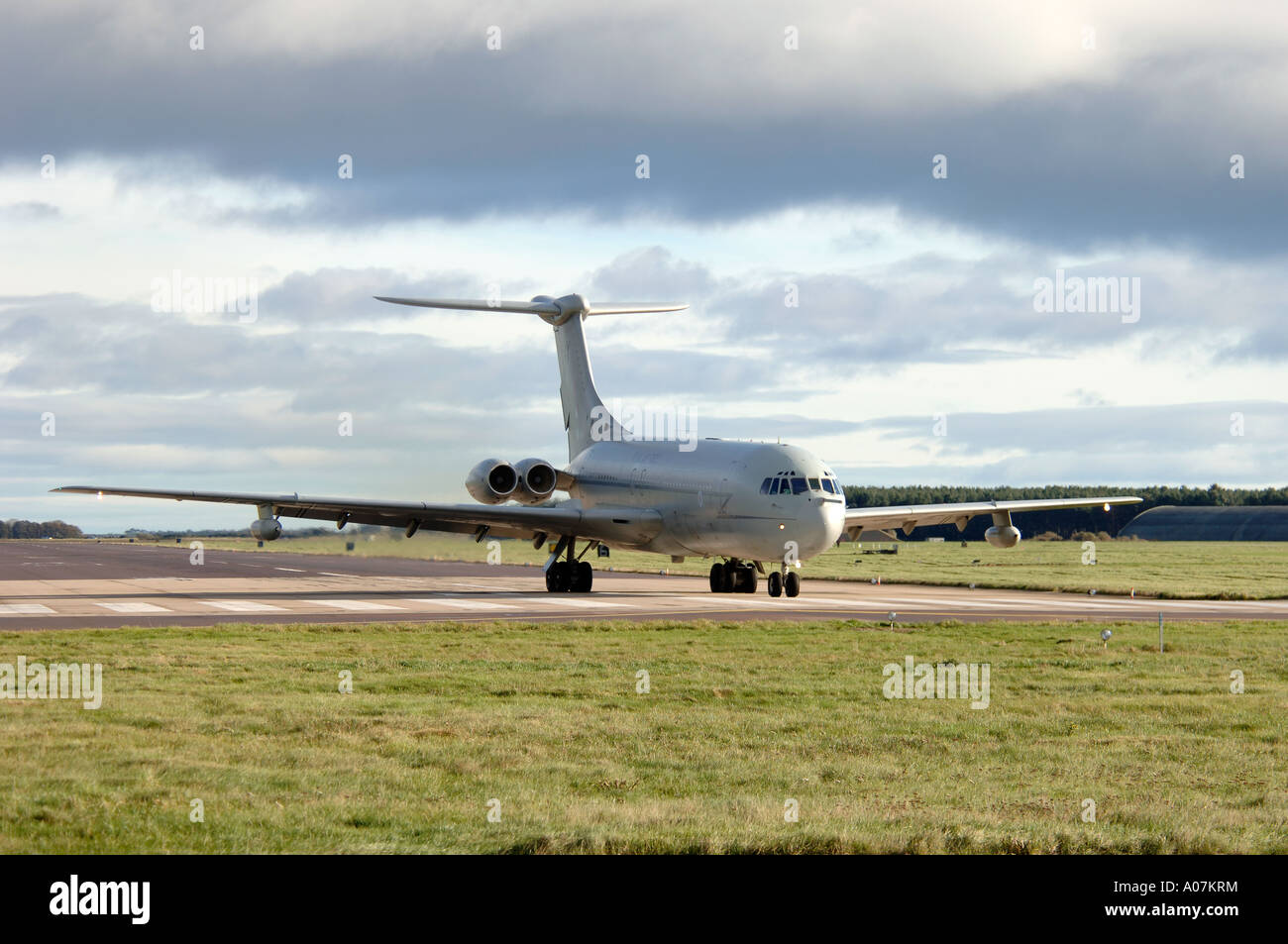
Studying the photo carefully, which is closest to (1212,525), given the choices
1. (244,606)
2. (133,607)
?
(244,606)

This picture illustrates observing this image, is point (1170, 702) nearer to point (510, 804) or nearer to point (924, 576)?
point (510, 804)

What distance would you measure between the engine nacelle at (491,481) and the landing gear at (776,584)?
34.5 feet

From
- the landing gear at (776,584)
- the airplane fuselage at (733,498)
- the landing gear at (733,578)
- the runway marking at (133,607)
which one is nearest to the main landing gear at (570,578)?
the airplane fuselage at (733,498)

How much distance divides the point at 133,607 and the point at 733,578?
19372mm

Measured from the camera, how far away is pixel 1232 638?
28.3 metres

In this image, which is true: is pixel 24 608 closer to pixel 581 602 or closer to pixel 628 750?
Answer: pixel 581 602

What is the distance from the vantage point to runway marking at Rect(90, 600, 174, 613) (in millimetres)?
32625

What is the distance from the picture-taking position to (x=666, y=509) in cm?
4378

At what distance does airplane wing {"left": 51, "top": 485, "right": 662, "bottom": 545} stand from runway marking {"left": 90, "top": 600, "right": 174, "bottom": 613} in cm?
503

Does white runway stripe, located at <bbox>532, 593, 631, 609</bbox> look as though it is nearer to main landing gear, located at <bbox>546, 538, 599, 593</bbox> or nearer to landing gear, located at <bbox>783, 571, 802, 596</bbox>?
main landing gear, located at <bbox>546, 538, 599, 593</bbox>

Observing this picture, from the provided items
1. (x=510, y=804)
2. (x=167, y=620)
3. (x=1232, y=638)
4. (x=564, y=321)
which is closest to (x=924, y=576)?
(x=564, y=321)
